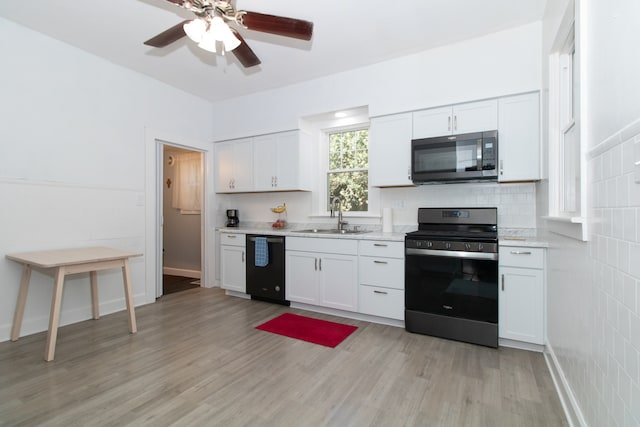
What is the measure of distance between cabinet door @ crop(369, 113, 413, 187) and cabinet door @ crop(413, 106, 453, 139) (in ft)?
0.27

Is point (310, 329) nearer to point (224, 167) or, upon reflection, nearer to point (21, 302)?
point (21, 302)

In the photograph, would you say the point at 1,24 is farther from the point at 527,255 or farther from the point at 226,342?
the point at 527,255

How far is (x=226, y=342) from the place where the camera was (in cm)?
272

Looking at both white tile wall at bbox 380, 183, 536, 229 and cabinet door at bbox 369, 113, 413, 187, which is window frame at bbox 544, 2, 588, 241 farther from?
cabinet door at bbox 369, 113, 413, 187

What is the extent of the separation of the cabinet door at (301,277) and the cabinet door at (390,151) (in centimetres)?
116

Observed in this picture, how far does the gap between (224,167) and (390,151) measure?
8.50ft

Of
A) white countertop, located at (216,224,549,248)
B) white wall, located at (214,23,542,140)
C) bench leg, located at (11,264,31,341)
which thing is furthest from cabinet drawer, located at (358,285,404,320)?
bench leg, located at (11,264,31,341)

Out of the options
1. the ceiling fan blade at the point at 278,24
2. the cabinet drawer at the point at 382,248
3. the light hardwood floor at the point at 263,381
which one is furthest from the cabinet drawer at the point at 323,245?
the ceiling fan blade at the point at 278,24

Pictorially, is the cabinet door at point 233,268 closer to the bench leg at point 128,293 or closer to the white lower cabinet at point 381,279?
the bench leg at point 128,293

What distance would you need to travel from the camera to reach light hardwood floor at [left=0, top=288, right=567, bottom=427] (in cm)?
175

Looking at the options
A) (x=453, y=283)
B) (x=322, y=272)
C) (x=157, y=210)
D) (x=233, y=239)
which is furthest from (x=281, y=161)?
(x=453, y=283)

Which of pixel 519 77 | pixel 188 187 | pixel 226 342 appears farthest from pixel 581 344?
pixel 188 187

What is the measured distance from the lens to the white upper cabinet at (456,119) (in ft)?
9.43

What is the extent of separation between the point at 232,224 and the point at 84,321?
2.09m
